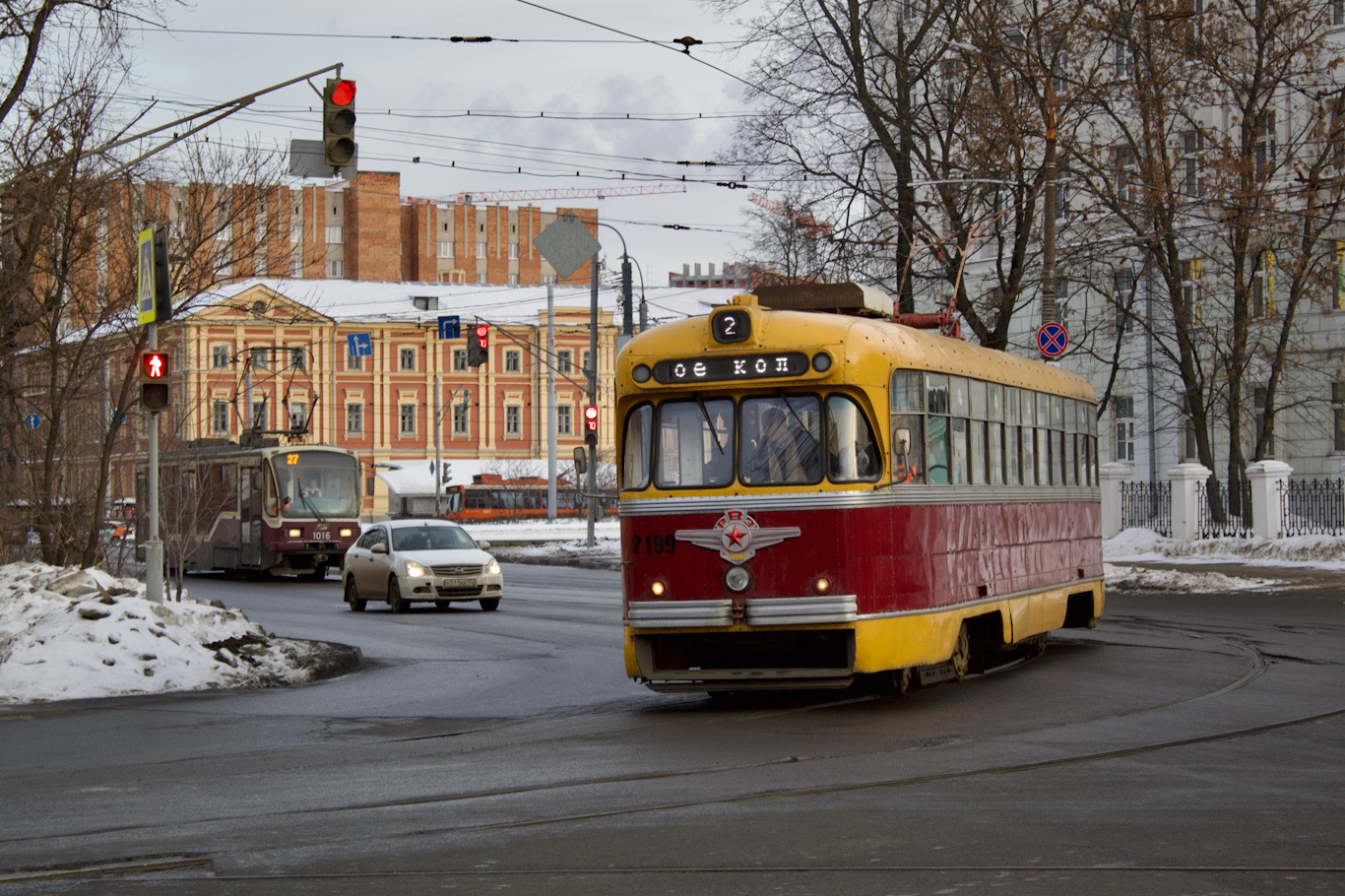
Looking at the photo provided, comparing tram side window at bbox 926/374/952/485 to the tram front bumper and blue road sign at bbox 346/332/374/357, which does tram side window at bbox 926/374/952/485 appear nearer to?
the tram front bumper

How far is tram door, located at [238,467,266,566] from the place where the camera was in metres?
40.5

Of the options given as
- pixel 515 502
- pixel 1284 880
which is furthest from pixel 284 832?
pixel 515 502

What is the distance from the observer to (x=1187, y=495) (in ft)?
121

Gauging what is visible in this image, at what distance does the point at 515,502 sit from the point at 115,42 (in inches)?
2927

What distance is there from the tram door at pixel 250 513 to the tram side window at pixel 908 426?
95.2 ft

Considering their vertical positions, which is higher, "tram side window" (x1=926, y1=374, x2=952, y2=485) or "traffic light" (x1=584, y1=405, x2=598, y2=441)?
"traffic light" (x1=584, y1=405, x2=598, y2=441)

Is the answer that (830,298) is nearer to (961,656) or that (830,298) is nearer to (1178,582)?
(961,656)

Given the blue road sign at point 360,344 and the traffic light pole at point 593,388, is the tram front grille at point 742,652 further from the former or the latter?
the blue road sign at point 360,344

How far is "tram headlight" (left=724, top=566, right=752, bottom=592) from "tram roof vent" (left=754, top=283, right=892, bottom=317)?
8.33 feet

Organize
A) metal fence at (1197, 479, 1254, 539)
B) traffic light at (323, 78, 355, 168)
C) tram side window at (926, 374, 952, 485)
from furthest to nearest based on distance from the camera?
metal fence at (1197, 479, 1254, 539) → traffic light at (323, 78, 355, 168) → tram side window at (926, 374, 952, 485)

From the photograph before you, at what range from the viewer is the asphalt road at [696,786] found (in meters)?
7.05

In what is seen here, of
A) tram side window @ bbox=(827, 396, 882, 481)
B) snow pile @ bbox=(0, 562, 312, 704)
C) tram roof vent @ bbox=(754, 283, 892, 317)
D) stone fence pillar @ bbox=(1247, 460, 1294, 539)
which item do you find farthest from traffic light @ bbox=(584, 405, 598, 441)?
tram side window @ bbox=(827, 396, 882, 481)

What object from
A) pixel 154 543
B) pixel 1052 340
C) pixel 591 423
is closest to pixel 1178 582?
pixel 1052 340

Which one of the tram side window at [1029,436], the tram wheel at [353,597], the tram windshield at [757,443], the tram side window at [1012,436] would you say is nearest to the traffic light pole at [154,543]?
the tram windshield at [757,443]
